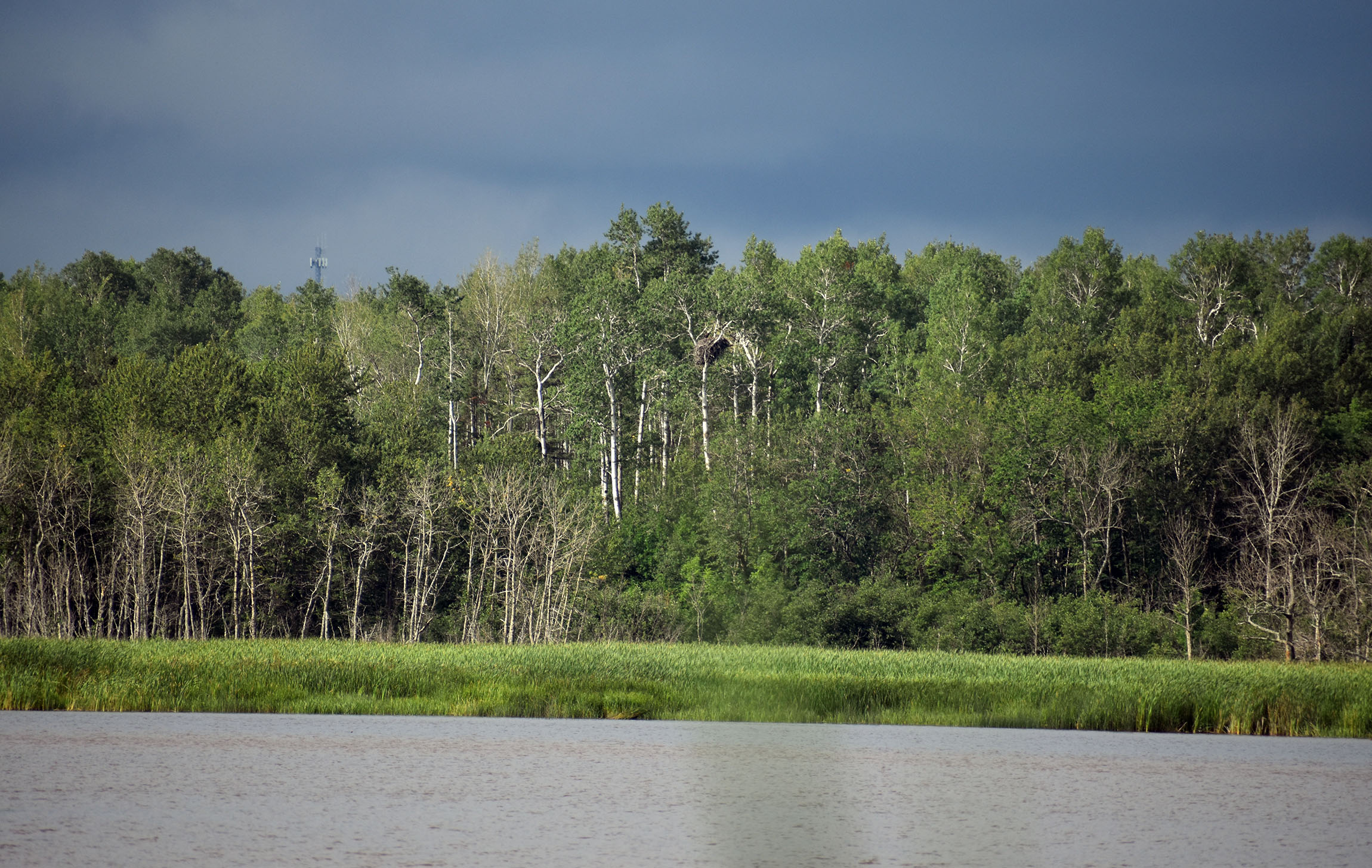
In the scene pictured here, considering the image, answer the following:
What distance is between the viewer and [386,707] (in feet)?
84.0

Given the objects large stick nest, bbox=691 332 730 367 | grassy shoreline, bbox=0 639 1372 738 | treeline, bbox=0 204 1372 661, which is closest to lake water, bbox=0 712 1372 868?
grassy shoreline, bbox=0 639 1372 738

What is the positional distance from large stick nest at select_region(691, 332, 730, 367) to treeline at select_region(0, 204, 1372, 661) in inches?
11.6

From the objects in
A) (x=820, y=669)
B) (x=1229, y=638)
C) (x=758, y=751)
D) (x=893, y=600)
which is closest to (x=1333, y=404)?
(x=1229, y=638)

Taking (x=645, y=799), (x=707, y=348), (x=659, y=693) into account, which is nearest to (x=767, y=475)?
(x=707, y=348)

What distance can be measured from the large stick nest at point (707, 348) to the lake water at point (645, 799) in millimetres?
50710

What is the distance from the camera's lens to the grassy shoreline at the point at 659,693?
83.5 ft

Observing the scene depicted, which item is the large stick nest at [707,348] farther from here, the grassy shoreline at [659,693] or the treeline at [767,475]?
the grassy shoreline at [659,693]

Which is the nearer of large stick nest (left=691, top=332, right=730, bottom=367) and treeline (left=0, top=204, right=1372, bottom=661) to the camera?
treeline (left=0, top=204, right=1372, bottom=661)

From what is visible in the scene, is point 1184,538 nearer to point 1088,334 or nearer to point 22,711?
point 1088,334

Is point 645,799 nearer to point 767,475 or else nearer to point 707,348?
point 767,475

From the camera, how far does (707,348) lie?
71.5 meters

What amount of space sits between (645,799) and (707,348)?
5846 cm

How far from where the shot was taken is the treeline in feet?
184

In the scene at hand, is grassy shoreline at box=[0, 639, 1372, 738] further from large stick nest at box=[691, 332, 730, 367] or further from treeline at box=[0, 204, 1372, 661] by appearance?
large stick nest at box=[691, 332, 730, 367]
